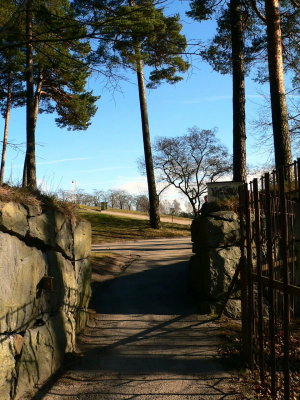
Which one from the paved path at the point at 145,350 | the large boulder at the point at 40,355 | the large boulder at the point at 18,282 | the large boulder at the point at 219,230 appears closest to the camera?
the large boulder at the point at 18,282

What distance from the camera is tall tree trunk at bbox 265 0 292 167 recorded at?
1183 cm

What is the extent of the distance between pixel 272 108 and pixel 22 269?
31.3ft

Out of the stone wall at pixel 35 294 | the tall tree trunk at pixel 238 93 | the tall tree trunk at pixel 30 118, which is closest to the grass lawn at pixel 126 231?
the tall tree trunk at pixel 30 118

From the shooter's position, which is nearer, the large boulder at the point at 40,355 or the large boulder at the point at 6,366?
the large boulder at the point at 6,366

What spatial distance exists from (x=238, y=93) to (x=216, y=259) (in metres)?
7.21

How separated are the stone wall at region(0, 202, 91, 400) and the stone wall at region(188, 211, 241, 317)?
2746 mm

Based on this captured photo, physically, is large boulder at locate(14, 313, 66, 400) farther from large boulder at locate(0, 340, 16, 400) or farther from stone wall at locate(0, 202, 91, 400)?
large boulder at locate(0, 340, 16, 400)

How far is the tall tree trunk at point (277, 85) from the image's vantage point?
1183 cm

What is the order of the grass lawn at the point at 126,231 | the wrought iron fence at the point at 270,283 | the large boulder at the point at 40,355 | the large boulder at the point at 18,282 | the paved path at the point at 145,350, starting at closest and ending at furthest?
the wrought iron fence at the point at 270,283, the large boulder at the point at 18,282, the large boulder at the point at 40,355, the paved path at the point at 145,350, the grass lawn at the point at 126,231

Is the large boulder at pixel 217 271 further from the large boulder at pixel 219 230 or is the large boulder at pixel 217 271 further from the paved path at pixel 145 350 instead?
the paved path at pixel 145 350

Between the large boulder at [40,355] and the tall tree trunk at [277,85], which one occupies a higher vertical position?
the tall tree trunk at [277,85]

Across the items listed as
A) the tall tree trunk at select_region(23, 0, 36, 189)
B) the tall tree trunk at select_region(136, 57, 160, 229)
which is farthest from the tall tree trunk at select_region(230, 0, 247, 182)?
the tall tree trunk at select_region(136, 57, 160, 229)

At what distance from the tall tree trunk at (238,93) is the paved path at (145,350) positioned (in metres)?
5.00

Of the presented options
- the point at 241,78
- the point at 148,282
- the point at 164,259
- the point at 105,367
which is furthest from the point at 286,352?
the point at 241,78
